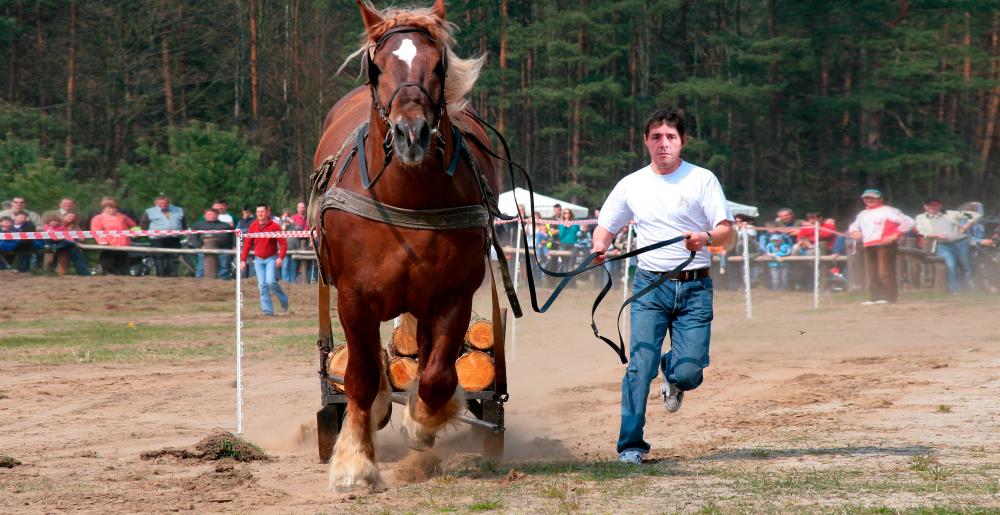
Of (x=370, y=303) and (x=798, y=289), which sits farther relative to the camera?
(x=798, y=289)

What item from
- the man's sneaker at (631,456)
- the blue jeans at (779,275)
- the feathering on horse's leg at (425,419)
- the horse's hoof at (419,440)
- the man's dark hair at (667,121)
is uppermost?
the man's dark hair at (667,121)

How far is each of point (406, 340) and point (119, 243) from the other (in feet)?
50.6

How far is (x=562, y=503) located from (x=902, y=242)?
65.7 feet

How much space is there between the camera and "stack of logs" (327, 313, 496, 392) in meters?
7.15

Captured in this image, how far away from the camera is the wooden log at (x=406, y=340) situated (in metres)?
7.50

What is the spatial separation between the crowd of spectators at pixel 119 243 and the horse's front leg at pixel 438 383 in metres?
13.7

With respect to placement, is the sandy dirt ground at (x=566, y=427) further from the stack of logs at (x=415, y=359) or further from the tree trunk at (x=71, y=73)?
the tree trunk at (x=71, y=73)

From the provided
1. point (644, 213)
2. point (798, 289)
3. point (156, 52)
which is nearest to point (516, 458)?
point (644, 213)

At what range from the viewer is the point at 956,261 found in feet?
72.4

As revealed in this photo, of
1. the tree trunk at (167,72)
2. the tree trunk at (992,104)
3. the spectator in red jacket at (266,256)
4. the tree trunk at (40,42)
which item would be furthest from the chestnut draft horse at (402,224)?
the tree trunk at (992,104)

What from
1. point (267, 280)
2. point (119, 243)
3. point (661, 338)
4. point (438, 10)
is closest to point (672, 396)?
point (661, 338)

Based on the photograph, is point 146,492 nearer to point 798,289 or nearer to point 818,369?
point 818,369

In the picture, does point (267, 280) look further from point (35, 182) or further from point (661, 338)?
point (661, 338)

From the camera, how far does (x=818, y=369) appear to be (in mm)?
11562
